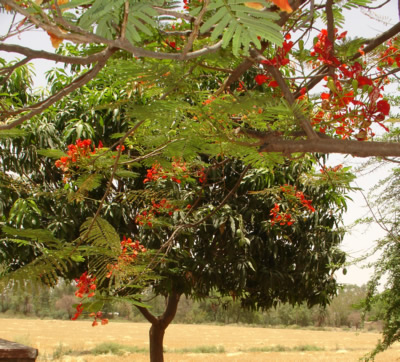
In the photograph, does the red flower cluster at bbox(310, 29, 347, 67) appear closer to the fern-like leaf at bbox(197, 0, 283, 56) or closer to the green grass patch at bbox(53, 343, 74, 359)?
the fern-like leaf at bbox(197, 0, 283, 56)

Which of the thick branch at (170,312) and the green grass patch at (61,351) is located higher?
the thick branch at (170,312)

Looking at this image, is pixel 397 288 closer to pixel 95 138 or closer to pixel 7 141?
pixel 95 138

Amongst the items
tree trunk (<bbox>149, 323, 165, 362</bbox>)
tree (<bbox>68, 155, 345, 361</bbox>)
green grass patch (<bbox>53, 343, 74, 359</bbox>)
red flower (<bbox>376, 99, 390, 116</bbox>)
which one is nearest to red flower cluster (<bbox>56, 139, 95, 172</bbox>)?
red flower (<bbox>376, 99, 390, 116</bbox>)

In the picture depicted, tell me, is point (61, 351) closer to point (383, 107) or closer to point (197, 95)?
point (197, 95)

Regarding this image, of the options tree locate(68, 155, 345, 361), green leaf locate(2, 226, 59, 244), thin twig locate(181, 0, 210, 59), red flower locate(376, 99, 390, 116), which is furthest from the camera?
tree locate(68, 155, 345, 361)

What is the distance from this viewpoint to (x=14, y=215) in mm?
4391

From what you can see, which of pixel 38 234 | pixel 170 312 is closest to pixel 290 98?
pixel 38 234

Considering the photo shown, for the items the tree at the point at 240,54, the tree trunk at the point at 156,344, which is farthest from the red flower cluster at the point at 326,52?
the tree trunk at the point at 156,344

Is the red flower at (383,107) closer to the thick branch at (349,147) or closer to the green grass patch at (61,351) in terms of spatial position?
the thick branch at (349,147)

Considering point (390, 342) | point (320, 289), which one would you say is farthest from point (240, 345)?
point (390, 342)

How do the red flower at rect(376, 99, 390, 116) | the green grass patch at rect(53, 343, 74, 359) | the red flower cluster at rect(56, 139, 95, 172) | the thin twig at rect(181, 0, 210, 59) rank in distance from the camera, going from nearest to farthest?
the thin twig at rect(181, 0, 210, 59) < the red flower at rect(376, 99, 390, 116) < the red flower cluster at rect(56, 139, 95, 172) < the green grass patch at rect(53, 343, 74, 359)

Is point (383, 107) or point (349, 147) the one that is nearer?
point (349, 147)

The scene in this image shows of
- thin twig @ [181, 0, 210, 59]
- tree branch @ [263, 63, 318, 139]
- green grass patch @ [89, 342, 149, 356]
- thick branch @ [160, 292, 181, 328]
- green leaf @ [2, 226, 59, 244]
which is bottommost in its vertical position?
green grass patch @ [89, 342, 149, 356]

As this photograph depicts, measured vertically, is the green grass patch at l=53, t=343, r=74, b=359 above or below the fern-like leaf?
below
